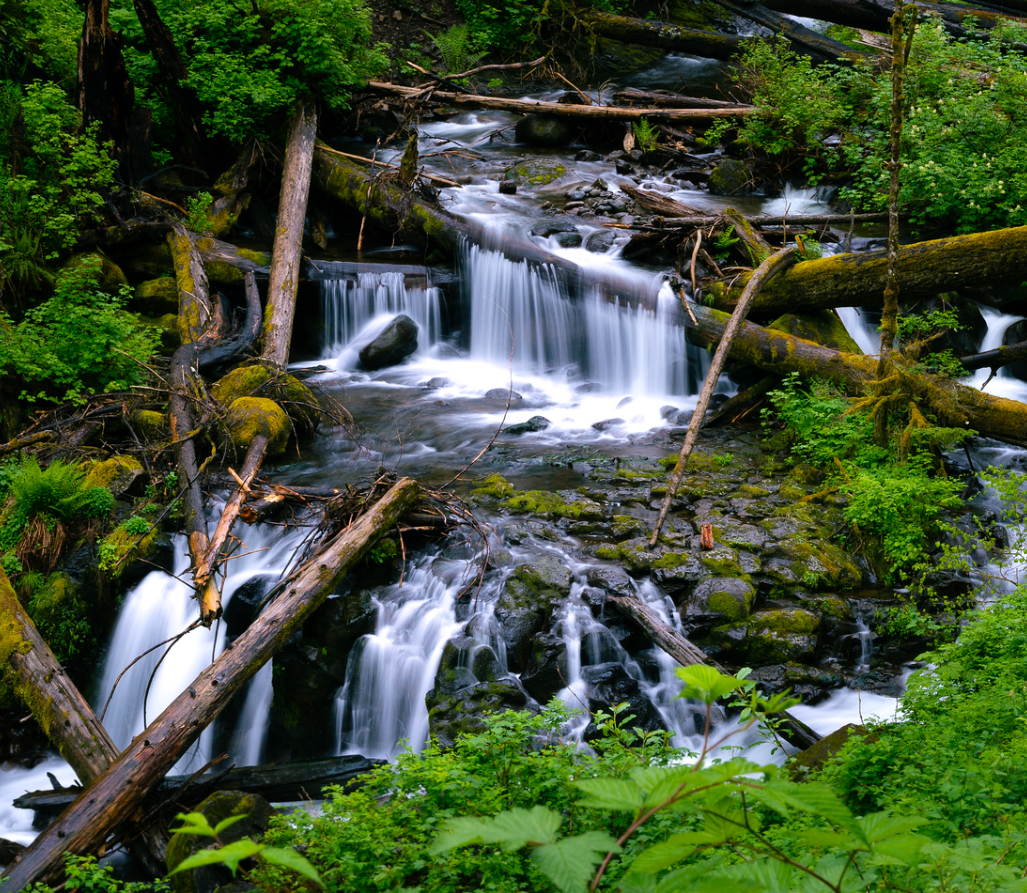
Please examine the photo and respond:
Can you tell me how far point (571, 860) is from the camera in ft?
5.05

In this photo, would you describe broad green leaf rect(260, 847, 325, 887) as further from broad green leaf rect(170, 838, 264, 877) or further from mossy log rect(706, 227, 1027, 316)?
mossy log rect(706, 227, 1027, 316)

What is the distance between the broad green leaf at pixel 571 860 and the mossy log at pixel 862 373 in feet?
19.4

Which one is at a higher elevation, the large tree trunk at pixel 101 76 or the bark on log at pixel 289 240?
the large tree trunk at pixel 101 76

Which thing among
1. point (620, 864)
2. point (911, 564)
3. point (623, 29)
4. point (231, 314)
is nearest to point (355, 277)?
point (231, 314)

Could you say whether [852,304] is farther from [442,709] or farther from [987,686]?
[442,709]

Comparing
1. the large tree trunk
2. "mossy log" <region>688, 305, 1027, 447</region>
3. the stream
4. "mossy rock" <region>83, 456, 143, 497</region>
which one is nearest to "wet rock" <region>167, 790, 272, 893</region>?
the stream

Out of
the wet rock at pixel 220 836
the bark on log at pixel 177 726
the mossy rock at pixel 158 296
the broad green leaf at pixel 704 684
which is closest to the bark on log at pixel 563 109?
the mossy rock at pixel 158 296

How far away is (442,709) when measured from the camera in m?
4.89

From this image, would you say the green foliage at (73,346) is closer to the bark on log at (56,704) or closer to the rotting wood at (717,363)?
the bark on log at (56,704)

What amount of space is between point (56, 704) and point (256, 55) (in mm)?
9901

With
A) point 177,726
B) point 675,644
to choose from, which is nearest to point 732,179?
point 675,644

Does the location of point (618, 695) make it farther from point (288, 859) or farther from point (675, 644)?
point (288, 859)

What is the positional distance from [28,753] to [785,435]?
22.6 feet

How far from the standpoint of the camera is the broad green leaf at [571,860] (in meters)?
1.48
